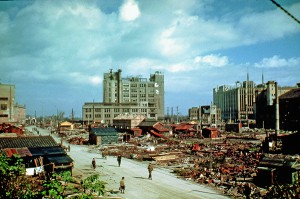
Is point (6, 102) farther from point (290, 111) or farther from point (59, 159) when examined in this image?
point (290, 111)

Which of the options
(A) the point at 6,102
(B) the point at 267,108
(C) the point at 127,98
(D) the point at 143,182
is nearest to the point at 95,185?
(D) the point at 143,182

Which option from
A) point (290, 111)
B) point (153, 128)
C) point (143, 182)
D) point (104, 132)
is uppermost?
point (290, 111)

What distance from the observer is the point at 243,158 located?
34812 mm

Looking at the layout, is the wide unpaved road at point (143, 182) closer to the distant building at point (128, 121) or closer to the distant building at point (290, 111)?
the distant building at point (128, 121)

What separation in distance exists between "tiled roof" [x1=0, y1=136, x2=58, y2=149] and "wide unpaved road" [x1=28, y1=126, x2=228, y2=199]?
4.65 metres

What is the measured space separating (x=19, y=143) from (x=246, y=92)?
12846cm

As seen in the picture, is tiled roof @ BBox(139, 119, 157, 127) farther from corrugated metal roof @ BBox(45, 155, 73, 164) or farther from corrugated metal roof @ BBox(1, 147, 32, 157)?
corrugated metal roof @ BBox(1, 147, 32, 157)

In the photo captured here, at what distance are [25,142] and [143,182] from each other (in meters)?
14.2

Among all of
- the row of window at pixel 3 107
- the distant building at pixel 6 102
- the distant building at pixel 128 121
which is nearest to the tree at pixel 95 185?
the distant building at pixel 128 121

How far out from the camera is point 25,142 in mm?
29188

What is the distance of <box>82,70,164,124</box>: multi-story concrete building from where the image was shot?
372 ft

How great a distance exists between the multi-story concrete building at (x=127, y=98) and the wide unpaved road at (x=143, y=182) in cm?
7595

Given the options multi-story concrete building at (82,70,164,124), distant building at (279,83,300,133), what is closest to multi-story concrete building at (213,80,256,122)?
multi-story concrete building at (82,70,164,124)

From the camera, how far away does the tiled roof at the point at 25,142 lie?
2800 centimetres
